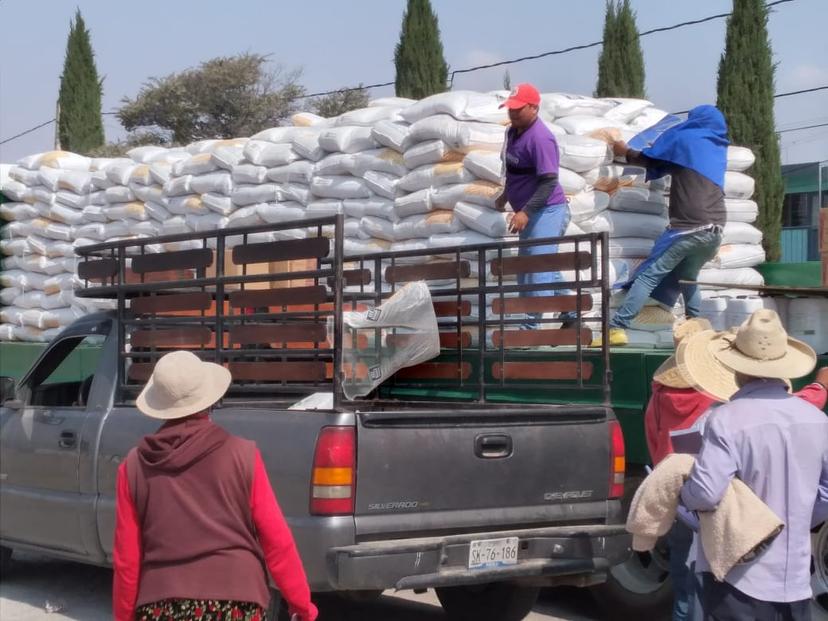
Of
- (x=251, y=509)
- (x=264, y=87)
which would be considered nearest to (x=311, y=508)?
(x=251, y=509)

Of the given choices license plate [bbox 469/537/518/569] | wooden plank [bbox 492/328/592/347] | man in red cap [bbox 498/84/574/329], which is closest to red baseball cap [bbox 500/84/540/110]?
man in red cap [bbox 498/84/574/329]

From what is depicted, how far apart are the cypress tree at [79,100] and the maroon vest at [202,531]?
84.3ft

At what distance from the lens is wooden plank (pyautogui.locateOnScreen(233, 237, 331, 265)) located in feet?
18.4

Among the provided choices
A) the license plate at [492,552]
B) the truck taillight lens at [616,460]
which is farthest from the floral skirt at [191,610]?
the truck taillight lens at [616,460]

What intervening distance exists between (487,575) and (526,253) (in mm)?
2478

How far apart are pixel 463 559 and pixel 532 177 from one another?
2777mm

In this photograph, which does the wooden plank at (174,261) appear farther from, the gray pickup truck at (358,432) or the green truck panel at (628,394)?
the green truck panel at (628,394)

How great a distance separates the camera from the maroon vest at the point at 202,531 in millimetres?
3529

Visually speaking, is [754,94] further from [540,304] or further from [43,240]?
[540,304]

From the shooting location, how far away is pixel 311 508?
16.6 ft

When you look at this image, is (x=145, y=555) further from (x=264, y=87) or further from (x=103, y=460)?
(x=264, y=87)

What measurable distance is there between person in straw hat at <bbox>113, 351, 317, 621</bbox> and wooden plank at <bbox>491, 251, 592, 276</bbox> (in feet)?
9.06

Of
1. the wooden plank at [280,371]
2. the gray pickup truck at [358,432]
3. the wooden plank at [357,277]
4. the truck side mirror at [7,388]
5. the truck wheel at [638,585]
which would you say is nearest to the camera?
the gray pickup truck at [358,432]

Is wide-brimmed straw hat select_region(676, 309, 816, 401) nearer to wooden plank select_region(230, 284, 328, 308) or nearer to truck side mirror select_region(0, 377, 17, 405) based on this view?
wooden plank select_region(230, 284, 328, 308)
